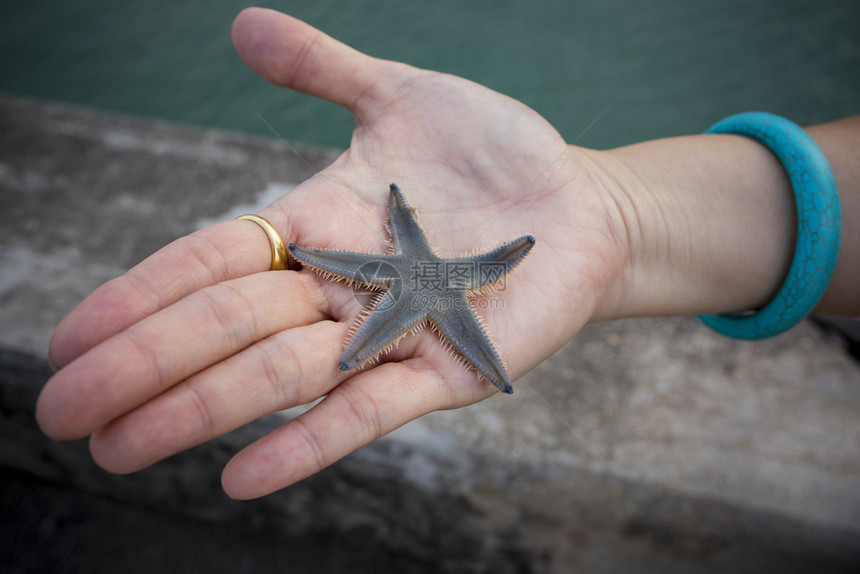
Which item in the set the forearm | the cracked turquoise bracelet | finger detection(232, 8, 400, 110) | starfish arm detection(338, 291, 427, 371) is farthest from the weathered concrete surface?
finger detection(232, 8, 400, 110)

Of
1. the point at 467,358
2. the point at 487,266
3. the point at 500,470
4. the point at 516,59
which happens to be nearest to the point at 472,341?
the point at 467,358

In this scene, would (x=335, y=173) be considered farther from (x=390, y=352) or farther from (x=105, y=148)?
(x=105, y=148)

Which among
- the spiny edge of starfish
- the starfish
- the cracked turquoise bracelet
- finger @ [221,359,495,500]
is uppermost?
the cracked turquoise bracelet

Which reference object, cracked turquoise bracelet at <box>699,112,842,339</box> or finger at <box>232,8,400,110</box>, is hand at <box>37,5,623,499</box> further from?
cracked turquoise bracelet at <box>699,112,842,339</box>

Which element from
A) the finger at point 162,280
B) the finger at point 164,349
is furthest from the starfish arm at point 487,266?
the finger at point 162,280

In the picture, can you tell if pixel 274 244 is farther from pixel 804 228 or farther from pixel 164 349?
pixel 804 228

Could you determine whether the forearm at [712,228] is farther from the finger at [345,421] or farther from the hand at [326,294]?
the finger at [345,421]
